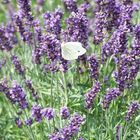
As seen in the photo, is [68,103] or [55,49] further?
[68,103]

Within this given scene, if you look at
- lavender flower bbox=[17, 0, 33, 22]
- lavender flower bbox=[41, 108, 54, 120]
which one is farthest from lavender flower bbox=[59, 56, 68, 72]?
lavender flower bbox=[17, 0, 33, 22]

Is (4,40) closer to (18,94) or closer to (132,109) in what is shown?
(18,94)

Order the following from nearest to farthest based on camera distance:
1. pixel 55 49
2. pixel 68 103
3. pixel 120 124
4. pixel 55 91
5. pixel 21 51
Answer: pixel 55 49
pixel 120 124
pixel 68 103
pixel 55 91
pixel 21 51

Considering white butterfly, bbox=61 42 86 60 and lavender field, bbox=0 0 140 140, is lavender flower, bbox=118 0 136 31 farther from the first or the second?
white butterfly, bbox=61 42 86 60

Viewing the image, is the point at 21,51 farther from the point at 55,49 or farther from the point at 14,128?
the point at 55,49

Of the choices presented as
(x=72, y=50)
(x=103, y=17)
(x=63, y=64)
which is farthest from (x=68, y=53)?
(x=103, y=17)

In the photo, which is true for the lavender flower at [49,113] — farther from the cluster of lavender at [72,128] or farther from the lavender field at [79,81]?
the cluster of lavender at [72,128]

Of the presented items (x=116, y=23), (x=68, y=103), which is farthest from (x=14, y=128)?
(x=116, y=23)
